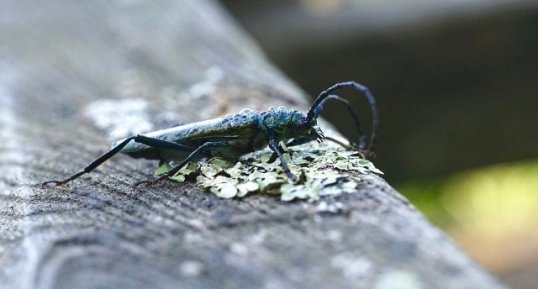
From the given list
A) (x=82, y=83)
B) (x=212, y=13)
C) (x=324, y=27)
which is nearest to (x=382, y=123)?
(x=324, y=27)

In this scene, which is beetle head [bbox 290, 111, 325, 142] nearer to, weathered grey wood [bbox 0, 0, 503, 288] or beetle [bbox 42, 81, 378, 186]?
beetle [bbox 42, 81, 378, 186]

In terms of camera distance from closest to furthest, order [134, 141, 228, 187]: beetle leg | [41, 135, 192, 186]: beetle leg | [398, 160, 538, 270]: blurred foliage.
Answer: [134, 141, 228, 187]: beetle leg → [41, 135, 192, 186]: beetle leg → [398, 160, 538, 270]: blurred foliage

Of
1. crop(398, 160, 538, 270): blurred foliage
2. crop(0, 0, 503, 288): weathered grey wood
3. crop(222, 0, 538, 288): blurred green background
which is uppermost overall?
crop(398, 160, 538, 270): blurred foliage

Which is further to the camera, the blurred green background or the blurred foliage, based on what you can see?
the blurred foliage

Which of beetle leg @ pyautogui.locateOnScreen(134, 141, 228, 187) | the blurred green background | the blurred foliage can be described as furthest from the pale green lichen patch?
the blurred foliage

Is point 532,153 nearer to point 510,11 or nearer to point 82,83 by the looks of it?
point 510,11

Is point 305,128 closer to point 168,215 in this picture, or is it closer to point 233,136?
point 233,136
